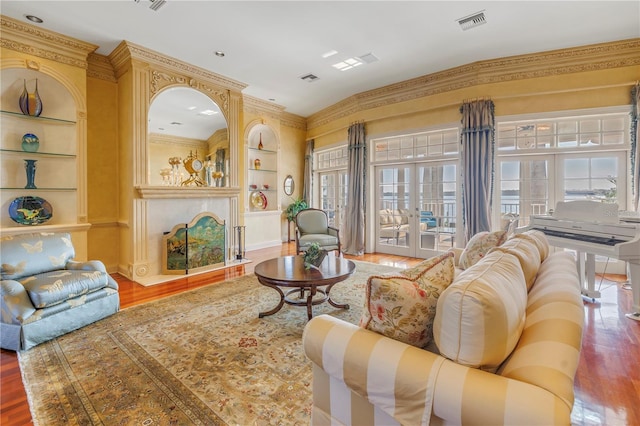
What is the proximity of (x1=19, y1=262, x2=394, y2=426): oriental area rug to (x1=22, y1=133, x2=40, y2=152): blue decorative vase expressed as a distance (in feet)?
8.47

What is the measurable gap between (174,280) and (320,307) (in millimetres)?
2347

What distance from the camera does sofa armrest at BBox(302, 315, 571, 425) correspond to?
0.81 metres

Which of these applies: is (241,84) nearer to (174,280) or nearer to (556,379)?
(174,280)

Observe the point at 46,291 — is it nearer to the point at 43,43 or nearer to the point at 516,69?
the point at 43,43

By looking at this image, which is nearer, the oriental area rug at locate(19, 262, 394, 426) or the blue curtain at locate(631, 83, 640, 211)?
the oriental area rug at locate(19, 262, 394, 426)

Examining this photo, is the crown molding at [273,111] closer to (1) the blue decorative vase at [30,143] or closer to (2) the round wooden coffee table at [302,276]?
(1) the blue decorative vase at [30,143]

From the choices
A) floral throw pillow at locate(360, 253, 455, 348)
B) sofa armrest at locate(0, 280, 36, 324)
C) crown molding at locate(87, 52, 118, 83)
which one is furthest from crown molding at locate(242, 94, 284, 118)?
floral throw pillow at locate(360, 253, 455, 348)

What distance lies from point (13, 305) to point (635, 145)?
277 inches

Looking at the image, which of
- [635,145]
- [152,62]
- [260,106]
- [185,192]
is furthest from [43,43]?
[635,145]

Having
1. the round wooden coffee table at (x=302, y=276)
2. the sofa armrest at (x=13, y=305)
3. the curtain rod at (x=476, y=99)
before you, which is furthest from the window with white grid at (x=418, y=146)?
the sofa armrest at (x=13, y=305)

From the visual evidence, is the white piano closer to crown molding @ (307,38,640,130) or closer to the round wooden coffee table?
crown molding @ (307,38,640,130)

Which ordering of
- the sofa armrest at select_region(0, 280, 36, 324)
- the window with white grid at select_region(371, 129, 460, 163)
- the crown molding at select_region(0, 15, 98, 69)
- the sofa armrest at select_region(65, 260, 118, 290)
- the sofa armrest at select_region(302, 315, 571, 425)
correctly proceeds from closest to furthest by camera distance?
the sofa armrest at select_region(302, 315, 571, 425), the sofa armrest at select_region(0, 280, 36, 324), the sofa armrest at select_region(65, 260, 118, 290), the crown molding at select_region(0, 15, 98, 69), the window with white grid at select_region(371, 129, 460, 163)

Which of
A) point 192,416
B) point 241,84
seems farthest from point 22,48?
point 192,416

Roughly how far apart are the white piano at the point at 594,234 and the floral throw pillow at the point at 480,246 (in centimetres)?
93
